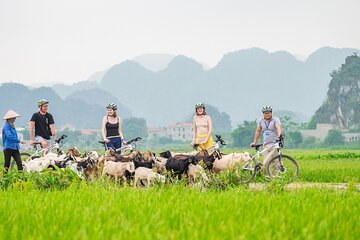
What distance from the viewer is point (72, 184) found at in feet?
25.3

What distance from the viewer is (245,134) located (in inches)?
3145

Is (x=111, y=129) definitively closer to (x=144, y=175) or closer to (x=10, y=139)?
(x=10, y=139)

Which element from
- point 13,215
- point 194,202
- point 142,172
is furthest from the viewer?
point 142,172

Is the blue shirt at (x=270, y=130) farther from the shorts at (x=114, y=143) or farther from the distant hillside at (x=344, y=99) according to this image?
the distant hillside at (x=344, y=99)

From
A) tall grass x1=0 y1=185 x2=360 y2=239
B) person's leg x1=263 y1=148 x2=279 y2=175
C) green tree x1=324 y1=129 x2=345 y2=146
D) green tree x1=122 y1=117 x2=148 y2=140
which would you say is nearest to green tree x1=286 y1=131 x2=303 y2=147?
green tree x1=324 y1=129 x2=345 y2=146

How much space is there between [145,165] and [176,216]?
4.18 m

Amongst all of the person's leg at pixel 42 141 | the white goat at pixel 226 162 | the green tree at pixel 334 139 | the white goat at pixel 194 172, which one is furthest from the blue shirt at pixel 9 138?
the green tree at pixel 334 139

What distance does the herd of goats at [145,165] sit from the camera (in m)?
8.42

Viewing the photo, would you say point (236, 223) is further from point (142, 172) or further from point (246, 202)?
point (142, 172)

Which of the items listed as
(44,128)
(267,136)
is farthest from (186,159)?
(44,128)

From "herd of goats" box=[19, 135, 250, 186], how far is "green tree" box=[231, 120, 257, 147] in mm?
69715

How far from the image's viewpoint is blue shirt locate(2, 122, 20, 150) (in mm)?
10352

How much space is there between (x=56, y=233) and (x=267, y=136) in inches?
295

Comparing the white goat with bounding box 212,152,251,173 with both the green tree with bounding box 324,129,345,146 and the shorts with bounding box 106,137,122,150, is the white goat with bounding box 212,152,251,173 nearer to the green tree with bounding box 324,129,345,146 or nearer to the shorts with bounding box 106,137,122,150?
the shorts with bounding box 106,137,122,150
